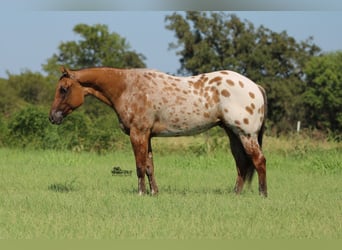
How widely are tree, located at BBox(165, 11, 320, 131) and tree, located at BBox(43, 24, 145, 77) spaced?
375 cm

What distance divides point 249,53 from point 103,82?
131 ft

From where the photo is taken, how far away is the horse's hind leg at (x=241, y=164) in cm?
1090

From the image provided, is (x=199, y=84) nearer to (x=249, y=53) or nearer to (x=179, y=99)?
(x=179, y=99)

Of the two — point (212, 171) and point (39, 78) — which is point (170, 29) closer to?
point (39, 78)

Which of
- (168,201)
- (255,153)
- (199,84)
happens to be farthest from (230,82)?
(168,201)

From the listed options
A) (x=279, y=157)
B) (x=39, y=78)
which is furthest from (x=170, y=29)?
(x=279, y=157)

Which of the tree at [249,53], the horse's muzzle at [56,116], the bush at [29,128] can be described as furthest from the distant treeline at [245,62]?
the horse's muzzle at [56,116]

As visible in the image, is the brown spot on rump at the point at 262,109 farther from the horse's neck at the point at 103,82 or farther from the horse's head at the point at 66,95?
the horse's head at the point at 66,95

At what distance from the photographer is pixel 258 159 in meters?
10.5

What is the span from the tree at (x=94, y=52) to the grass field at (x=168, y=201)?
111ft

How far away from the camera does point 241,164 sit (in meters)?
11.0

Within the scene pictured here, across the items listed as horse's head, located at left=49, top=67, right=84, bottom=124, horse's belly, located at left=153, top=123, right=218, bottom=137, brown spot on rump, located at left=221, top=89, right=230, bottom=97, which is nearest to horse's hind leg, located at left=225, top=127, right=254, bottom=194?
horse's belly, located at left=153, top=123, right=218, bottom=137

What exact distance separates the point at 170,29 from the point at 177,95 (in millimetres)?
42650

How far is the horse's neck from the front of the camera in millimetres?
10734
